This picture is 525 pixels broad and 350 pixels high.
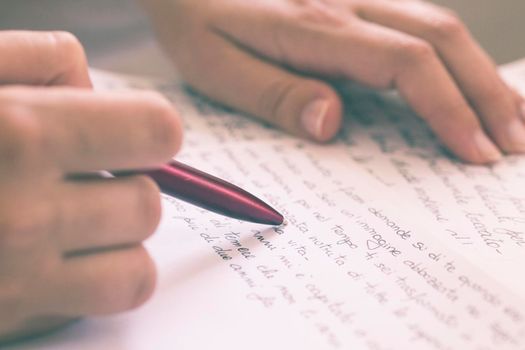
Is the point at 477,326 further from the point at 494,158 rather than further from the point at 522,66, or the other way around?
the point at 522,66

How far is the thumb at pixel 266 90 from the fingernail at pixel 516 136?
0.19 meters

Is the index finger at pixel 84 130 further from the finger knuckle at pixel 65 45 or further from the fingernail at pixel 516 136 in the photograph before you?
the fingernail at pixel 516 136

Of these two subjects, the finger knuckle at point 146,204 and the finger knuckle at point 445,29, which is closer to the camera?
the finger knuckle at point 146,204

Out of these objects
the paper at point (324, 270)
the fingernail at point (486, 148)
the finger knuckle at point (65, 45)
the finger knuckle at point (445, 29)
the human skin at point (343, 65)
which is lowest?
the paper at point (324, 270)

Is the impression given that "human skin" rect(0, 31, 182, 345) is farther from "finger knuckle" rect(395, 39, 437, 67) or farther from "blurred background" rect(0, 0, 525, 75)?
"blurred background" rect(0, 0, 525, 75)

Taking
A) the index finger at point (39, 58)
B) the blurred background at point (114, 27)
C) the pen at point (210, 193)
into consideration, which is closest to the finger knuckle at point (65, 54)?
the index finger at point (39, 58)

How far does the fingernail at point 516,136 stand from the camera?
2.27 ft

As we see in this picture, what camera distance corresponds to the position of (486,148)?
2.23ft

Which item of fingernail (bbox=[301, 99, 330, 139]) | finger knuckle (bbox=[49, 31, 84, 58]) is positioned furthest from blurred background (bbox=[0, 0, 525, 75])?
finger knuckle (bbox=[49, 31, 84, 58])

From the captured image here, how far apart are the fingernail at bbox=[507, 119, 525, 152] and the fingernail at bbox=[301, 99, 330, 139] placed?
204 mm

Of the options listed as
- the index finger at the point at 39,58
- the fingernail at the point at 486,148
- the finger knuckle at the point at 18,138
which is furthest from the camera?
the fingernail at the point at 486,148

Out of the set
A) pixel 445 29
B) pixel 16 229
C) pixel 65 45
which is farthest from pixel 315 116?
pixel 16 229

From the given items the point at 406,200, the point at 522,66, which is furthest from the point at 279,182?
the point at 522,66

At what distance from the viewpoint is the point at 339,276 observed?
1.54 ft
